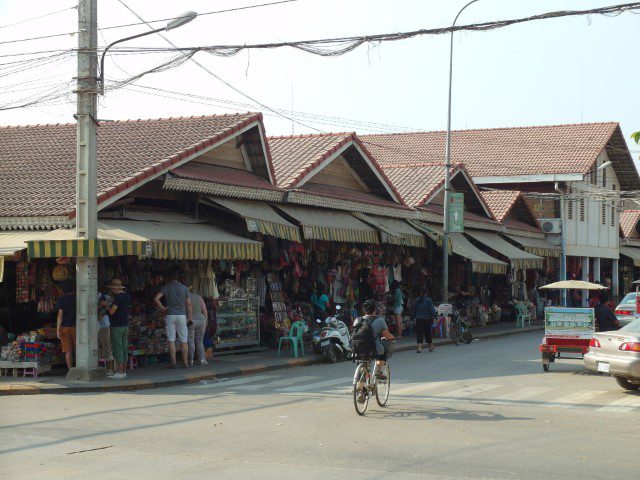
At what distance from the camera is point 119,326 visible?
17.9 metres

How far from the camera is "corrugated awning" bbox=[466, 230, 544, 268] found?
3588 cm

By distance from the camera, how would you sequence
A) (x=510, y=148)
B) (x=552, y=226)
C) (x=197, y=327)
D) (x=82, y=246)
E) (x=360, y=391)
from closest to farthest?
(x=360, y=391)
(x=82, y=246)
(x=197, y=327)
(x=552, y=226)
(x=510, y=148)

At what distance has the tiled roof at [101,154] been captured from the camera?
63.2 feet

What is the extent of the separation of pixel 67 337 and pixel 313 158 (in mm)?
11300

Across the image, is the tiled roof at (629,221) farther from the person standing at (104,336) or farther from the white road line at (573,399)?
the person standing at (104,336)

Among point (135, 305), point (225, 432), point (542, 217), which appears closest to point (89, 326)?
point (135, 305)

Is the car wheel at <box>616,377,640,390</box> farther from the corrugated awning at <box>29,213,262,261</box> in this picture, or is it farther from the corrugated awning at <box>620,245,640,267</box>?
the corrugated awning at <box>620,245,640,267</box>

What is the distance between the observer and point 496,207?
41406 millimetres

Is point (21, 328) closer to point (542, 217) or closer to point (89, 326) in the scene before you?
point (89, 326)

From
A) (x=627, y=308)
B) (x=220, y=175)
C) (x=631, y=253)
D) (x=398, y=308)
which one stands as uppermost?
(x=220, y=175)

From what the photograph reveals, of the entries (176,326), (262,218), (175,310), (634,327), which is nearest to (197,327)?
(176,326)

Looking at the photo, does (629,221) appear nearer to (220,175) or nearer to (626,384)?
(220,175)

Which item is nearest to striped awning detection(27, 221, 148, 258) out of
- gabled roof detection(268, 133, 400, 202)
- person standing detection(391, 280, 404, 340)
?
gabled roof detection(268, 133, 400, 202)

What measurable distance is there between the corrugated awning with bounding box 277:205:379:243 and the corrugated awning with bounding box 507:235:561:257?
573 inches
